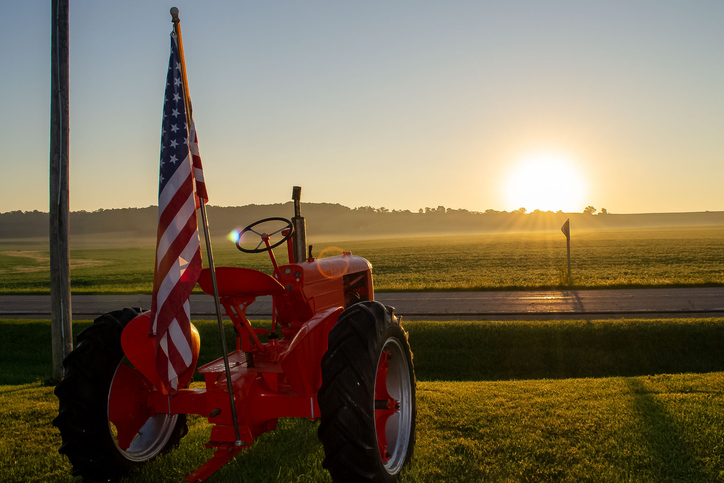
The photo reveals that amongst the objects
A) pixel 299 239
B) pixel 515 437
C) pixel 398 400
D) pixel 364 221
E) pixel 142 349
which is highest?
pixel 364 221

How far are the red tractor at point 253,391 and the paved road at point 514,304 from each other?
9.16m

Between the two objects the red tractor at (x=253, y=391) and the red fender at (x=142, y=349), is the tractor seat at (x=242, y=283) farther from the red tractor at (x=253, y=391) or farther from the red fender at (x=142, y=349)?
the red fender at (x=142, y=349)

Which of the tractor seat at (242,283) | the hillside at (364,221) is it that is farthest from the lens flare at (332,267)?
the hillside at (364,221)

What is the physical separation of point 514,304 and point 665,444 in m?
10.9

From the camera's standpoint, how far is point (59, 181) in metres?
6.95

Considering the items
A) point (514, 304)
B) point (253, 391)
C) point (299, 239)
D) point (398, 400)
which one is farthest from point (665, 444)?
point (514, 304)

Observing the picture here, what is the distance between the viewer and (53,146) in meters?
6.93

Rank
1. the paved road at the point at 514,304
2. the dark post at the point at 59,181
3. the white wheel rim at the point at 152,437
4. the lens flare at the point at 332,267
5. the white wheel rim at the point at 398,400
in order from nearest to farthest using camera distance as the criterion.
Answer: the white wheel rim at the point at 398,400
the white wheel rim at the point at 152,437
the lens flare at the point at 332,267
the dark post at the point at 59,181
the paved road at the point at 514,304

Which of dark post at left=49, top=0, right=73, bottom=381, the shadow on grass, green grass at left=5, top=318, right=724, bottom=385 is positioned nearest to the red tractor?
the shadow on grass

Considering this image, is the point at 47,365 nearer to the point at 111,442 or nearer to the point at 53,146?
the point at 53,146

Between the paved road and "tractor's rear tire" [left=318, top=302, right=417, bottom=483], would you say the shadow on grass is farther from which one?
the paved road

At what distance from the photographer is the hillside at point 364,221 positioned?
5935 inches

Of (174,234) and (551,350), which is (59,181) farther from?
(551,350)

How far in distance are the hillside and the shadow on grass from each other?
459 feet
